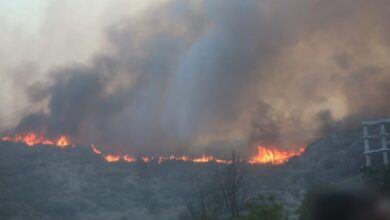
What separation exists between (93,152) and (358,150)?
2992 cm

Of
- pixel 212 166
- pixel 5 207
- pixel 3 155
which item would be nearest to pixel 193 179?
pixel 212 166

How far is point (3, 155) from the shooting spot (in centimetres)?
5850

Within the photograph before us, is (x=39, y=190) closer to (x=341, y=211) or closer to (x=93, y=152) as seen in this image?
(x=93, y=152)

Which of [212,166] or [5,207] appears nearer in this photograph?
[5,207]

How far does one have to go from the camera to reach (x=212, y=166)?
53.4 metres

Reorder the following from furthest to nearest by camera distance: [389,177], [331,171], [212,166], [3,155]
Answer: [3,155]
[212,166]
[331,171]
[389,177]

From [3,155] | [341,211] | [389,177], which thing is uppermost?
[3,155]

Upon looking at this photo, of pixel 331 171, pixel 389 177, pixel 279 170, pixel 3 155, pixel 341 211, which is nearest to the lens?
pixel 341 211

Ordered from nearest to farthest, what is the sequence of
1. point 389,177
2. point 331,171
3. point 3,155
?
point 389,177, point 331,171, point 3,155

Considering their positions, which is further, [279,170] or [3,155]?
[3,155]

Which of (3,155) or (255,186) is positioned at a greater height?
(3,155)

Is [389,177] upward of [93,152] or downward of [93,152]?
downward

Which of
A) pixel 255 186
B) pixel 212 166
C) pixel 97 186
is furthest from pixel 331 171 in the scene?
pixel 97 186

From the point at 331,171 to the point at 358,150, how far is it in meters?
3.52
